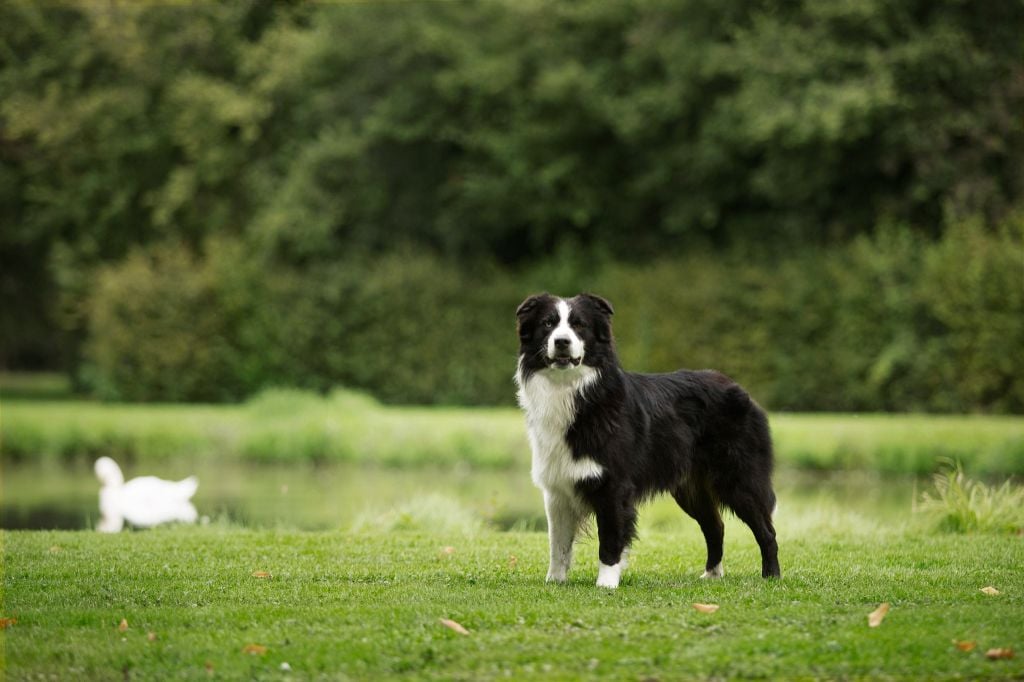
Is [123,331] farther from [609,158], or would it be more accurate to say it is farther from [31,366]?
[31,366]

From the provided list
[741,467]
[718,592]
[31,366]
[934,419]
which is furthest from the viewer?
[31,366]

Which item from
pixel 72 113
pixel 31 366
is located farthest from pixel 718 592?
pixel 31 366

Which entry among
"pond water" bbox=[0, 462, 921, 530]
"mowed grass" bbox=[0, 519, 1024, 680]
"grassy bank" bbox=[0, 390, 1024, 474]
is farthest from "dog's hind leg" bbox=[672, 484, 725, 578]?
"grassy bank" bbox=[0, 390, 1024, 474]

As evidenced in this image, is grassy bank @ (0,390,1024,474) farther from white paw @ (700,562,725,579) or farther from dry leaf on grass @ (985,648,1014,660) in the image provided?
dry leaf on grass @ (985,648,1014,660)

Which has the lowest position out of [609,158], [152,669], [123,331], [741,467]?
[152,669]

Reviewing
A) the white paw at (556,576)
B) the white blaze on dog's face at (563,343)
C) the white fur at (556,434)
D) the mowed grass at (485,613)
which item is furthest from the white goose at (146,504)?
the white blaze on dog's face at (563,343)

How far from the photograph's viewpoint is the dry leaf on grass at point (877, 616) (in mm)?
6500

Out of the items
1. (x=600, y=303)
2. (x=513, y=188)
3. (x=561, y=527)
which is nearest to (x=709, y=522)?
(x=561, y=527)

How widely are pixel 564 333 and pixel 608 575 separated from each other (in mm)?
1529

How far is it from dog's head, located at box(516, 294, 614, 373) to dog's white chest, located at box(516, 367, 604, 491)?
0.27 feet

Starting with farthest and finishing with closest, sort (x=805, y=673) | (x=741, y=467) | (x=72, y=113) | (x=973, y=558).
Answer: (x=72, y=113) < (x=973, y=558) < (x=741, y=467) < (x=805, y=673)

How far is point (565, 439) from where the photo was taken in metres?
7.61

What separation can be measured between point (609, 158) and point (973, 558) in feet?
67.7

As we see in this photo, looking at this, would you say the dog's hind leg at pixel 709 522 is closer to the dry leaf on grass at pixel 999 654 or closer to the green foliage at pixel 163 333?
the dry leaf on grass at pixel 999 654
